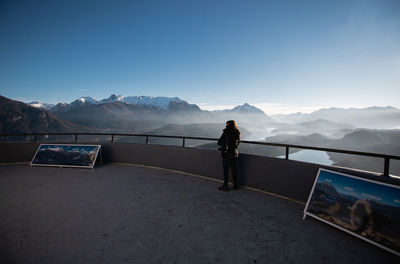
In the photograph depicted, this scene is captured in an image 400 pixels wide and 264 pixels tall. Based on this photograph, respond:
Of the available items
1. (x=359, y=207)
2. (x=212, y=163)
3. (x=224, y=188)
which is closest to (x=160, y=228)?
(x=224, y=188)

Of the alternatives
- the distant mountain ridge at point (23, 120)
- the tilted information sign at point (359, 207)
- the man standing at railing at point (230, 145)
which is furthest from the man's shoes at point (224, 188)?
the distant mountain ridge at point (23, 120)

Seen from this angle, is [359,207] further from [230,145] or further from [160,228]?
[160,228]

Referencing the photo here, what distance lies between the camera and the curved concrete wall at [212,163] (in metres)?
3.52

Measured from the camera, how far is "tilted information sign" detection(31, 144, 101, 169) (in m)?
5.75

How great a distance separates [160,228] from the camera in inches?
103

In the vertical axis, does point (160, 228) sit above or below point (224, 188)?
below

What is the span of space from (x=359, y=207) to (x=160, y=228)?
292 centimetres

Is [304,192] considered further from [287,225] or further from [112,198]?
[112,198]

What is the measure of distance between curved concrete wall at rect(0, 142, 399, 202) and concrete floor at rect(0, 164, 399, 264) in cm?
33

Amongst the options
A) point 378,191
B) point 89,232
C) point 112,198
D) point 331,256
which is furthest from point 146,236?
point 378,191

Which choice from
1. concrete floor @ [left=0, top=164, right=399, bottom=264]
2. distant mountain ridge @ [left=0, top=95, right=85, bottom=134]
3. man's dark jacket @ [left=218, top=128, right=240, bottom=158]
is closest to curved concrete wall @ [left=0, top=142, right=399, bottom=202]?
concrete floor @ [left=0, top=164, right=399, bottom=264]

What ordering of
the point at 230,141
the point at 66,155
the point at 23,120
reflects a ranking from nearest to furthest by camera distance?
the point at 230,141 → the point at 66,155 → the point at 23,120

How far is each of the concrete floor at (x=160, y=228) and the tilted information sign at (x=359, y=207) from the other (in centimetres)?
17

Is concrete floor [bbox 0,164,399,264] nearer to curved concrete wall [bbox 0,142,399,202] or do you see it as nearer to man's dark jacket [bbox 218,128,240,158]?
curved concrete wall [bbox 0,142,399,202]
